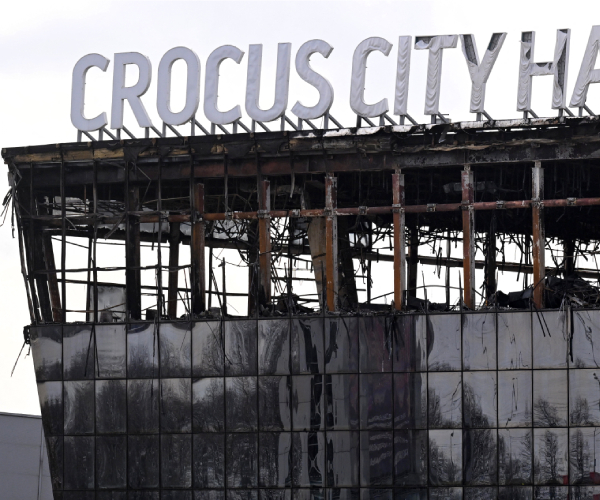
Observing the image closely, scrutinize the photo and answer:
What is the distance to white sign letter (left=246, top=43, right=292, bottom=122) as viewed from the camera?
38.0 m

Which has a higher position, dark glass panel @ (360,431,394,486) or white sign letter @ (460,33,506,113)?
white sign letter @ (460,33,506,113)

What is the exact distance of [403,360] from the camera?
114ft

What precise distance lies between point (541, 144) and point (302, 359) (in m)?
9.83

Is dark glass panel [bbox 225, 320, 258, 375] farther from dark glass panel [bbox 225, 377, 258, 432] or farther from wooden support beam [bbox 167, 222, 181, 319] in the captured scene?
wooden support beam [bbox 167, 222, 181, 319]

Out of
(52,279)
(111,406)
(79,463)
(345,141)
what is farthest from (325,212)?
(79,463)

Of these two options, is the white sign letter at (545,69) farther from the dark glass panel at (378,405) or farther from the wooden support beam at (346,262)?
the dark glass panel at (378,405)

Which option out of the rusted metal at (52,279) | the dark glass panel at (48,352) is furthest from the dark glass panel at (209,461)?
the rusted metal at (52,279)

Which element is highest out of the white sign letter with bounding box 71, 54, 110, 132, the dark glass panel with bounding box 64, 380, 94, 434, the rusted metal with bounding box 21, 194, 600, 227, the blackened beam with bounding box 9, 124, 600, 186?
the white sign letter with bounding box 71, 54, 110, 132

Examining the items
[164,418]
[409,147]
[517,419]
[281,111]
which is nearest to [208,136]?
[281,111]

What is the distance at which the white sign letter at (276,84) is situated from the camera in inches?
1495

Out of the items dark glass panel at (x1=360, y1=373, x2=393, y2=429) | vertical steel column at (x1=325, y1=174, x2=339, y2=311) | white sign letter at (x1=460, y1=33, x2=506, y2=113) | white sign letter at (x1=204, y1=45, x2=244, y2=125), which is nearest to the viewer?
dark glass panel at (x1=360, y1=373, x2=393, y2=429)

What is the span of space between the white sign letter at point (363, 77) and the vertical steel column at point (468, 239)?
3752 mm

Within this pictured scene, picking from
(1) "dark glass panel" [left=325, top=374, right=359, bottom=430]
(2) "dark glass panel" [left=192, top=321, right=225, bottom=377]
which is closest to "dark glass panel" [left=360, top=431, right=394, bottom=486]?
(1) "dark glass panel" [left=325, top=374, right=359, bottom=430]

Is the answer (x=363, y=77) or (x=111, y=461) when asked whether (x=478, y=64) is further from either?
(x=111, y=461)
